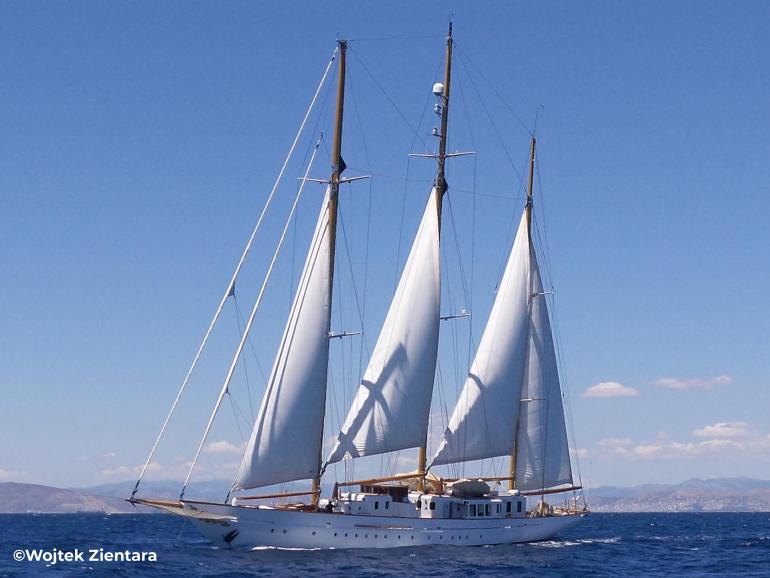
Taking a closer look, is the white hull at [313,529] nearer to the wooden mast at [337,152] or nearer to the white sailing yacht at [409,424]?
the white sailing yacht at [409,424]

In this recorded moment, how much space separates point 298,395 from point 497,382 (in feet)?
47.2

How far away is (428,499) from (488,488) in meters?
4.53

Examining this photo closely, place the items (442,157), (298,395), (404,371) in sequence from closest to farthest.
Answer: (298,395) → (404,371) → (442,157)

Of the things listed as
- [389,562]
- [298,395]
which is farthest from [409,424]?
[389,562]

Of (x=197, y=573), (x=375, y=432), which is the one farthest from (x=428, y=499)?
(x=197, y=573)

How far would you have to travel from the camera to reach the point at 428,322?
52750mm

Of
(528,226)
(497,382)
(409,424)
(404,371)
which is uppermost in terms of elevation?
(528,226)

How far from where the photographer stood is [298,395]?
156 ft

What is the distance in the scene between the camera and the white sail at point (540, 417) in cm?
5978

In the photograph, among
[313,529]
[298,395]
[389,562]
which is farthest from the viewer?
[298,395]

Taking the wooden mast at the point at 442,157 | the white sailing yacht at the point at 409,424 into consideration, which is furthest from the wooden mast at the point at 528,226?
the wooden mast at the point at 442,157

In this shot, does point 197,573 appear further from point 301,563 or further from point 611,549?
point 611,549

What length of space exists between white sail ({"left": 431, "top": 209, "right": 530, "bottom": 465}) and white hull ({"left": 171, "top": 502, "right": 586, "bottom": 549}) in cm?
A: 541

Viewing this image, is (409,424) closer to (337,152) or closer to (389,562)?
(389,562)
